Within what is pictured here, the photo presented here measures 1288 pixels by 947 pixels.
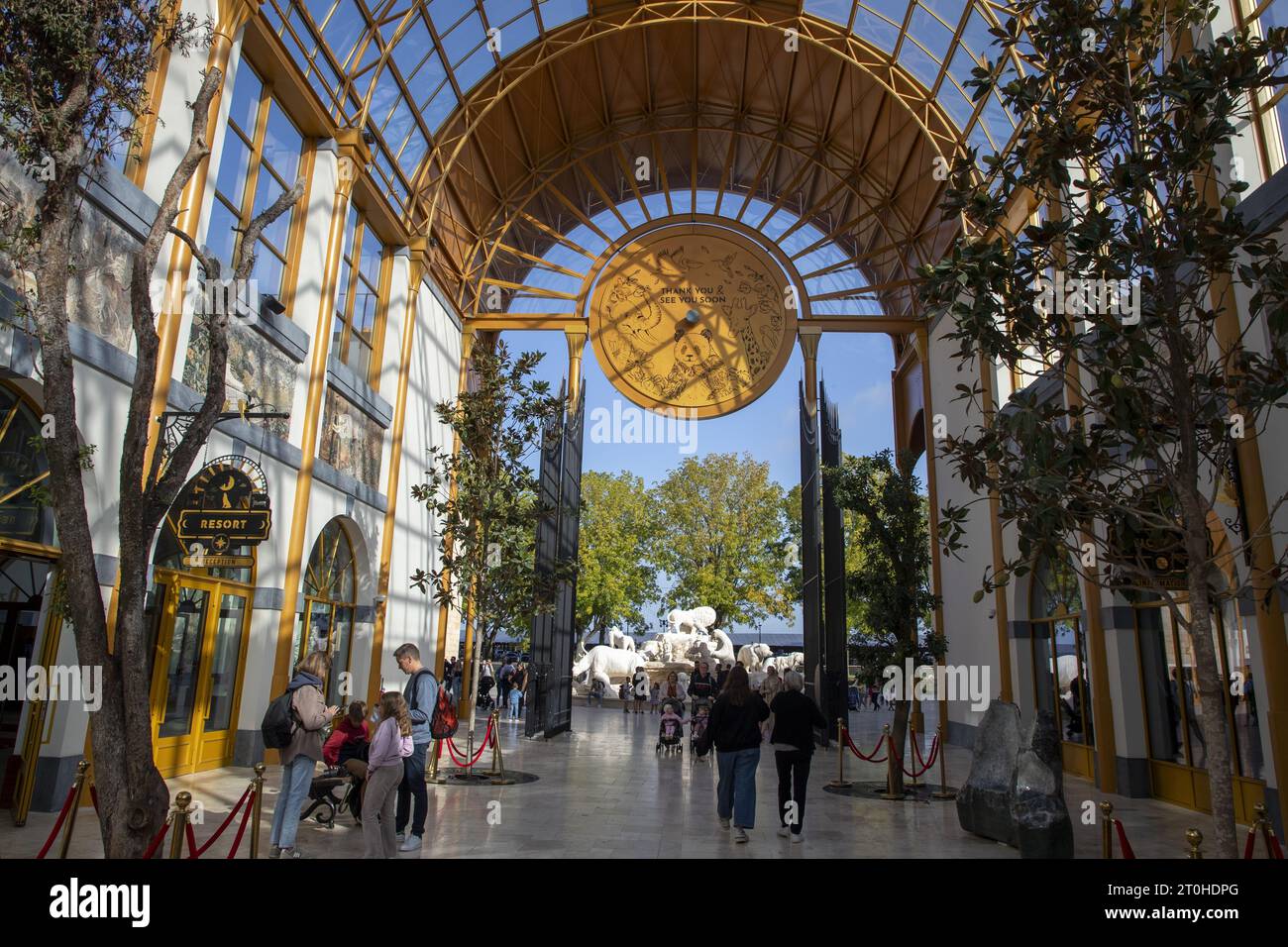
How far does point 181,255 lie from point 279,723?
648 cm

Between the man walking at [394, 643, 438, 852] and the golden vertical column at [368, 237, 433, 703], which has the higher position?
the golden vertical column at [368, 237, 433, 703]

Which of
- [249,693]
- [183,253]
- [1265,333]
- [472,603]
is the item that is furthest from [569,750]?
[1265,333]

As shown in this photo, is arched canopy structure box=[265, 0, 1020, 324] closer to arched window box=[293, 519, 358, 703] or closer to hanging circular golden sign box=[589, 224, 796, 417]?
hanging circular golden sign box=[589, 224, 796, 417]

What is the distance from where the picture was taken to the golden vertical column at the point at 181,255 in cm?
975

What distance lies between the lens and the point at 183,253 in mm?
10141

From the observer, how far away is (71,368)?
5742 millimetres

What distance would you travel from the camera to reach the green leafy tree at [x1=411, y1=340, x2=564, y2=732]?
1378cm

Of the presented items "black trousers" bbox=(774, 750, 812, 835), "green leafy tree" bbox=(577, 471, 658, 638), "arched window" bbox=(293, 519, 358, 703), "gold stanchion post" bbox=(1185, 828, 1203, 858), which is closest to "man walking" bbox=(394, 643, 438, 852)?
"black trousers" bbox=(774, 750, 812, 835)

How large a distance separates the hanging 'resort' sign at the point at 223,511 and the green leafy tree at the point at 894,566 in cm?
860

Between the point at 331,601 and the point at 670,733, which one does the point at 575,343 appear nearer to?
the point at 331,601

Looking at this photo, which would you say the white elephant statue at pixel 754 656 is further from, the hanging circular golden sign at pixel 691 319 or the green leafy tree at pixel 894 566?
the green leafy tree at pixel 894 566

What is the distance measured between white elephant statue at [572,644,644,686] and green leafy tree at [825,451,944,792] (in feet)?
56.1

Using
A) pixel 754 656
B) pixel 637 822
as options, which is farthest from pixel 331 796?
pixel 754 656
